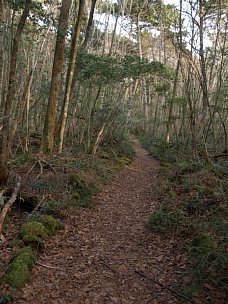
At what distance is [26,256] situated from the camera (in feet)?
12.7

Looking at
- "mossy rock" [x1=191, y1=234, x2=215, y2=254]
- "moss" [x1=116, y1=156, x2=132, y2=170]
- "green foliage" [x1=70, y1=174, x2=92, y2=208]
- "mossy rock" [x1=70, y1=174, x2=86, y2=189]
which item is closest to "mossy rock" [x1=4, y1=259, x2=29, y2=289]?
"mossy rock" [x1=191, y1=234, x2=215, y2=254]

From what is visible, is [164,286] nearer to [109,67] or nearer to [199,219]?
[199,219]

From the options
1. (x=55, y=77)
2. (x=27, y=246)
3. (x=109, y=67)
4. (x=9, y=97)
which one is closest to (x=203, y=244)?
(x=27, y=246)

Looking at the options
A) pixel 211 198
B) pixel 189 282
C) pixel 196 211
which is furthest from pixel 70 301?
pixel 211 198

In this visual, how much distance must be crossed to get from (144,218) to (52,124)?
411cm

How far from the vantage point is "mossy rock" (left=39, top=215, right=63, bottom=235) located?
5.02m

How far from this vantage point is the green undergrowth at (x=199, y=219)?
11.3ft

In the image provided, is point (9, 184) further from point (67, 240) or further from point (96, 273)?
point (96, 273)

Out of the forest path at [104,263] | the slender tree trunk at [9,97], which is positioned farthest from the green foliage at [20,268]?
the slender tree trunk at [9,97]

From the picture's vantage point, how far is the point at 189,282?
3.51 meters

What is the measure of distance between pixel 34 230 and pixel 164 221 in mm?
2550

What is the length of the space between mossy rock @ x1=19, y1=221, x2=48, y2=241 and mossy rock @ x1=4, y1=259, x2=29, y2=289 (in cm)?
83

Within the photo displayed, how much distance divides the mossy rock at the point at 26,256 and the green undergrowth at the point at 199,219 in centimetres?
220

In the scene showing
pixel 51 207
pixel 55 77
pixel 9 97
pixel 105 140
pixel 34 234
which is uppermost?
pixel 55 77
